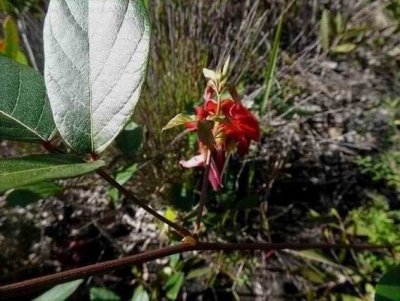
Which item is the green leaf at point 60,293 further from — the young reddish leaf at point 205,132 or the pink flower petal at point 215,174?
the young reddish leaf at point 205,132

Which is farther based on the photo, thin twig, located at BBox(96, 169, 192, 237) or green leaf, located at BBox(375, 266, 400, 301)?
green leaf, located at BBox(375, 266, 400, 301)

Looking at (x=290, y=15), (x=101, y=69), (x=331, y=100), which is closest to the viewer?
(x=101, y=69)

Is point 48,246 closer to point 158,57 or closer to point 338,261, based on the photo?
point 158,57

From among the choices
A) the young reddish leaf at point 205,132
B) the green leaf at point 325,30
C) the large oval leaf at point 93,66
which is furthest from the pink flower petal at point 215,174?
the green leaf at point 325,30

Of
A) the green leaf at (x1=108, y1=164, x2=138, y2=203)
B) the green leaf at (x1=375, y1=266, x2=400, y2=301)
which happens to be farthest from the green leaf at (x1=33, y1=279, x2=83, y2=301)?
the green leaf at (x1=375, y1=266, x2=400, y2=301)

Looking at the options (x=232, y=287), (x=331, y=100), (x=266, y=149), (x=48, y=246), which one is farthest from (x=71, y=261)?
(x=331, y=100)

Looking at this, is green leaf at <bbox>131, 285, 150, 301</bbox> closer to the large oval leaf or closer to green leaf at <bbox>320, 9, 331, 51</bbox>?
the large oval leaf
